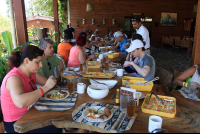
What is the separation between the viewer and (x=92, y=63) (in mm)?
3043

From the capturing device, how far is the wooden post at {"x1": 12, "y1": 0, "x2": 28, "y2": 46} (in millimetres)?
2990

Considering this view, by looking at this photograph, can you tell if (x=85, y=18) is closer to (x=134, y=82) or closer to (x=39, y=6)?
(x=134, y=82)

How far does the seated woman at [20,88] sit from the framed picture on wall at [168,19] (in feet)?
40.7

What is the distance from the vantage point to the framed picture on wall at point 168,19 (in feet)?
40.0

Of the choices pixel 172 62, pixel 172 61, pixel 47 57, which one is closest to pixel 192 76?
pixel 47 57

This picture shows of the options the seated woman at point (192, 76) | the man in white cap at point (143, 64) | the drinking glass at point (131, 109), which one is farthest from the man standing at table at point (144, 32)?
the drinking glass at point (131, 109)

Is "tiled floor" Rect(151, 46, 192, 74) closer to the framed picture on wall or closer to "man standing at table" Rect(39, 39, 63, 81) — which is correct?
the framed picture on wall

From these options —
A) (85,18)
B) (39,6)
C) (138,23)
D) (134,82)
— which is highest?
(39,6)

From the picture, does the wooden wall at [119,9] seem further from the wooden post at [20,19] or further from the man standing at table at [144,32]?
the wooden post at [20,19]

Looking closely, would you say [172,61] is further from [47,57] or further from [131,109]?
[131,109]

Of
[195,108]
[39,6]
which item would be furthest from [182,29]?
[39,6]

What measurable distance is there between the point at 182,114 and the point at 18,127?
1354 mm

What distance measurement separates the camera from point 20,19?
307 cm

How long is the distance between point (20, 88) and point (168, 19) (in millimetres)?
13098
